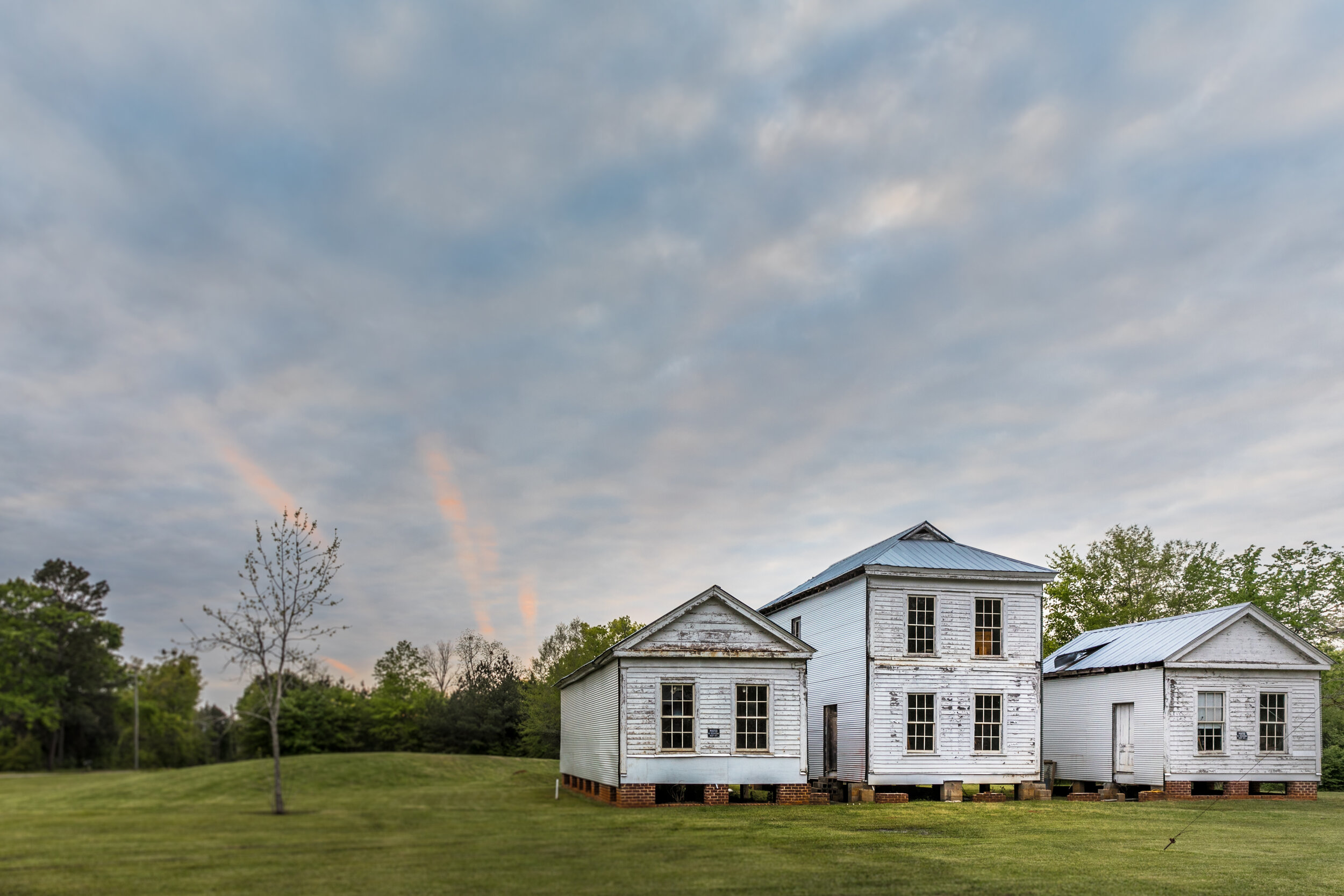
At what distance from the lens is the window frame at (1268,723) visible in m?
30.0

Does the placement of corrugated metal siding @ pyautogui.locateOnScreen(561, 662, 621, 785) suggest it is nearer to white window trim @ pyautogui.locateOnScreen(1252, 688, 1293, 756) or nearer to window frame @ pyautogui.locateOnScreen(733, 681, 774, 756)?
window frame @ pyautogui.locateOnScreen(733, 681, 774, 756)

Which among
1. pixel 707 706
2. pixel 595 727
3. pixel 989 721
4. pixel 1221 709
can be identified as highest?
pixel 707 706

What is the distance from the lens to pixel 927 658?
28547 millimetres

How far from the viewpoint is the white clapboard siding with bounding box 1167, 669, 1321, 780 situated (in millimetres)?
29391

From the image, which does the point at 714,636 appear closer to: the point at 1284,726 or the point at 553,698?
the point at 1284,726

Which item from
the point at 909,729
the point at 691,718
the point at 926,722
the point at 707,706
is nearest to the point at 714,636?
the point at 707,706

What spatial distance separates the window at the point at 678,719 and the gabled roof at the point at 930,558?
6805mm

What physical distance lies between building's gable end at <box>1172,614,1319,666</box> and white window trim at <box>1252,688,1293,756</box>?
3.26 feet

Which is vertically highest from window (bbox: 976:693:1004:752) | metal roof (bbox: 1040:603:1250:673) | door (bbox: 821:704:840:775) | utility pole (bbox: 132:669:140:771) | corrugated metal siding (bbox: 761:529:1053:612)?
corrugated metal siding (bbox: 761:529:1053:612)

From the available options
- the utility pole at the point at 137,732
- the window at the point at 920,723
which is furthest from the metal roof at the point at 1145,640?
the utility pole at the point at 137,732

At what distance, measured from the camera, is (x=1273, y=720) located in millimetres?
30328

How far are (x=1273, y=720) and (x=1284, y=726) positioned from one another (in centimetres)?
35

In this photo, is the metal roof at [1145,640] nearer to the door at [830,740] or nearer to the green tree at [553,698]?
the door at [830,740]

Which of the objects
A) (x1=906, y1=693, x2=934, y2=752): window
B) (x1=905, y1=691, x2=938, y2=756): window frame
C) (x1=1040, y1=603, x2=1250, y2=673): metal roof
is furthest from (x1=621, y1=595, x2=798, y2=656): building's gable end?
(x1=1040, y1=603, x2=1250, y2=673): metal roof
